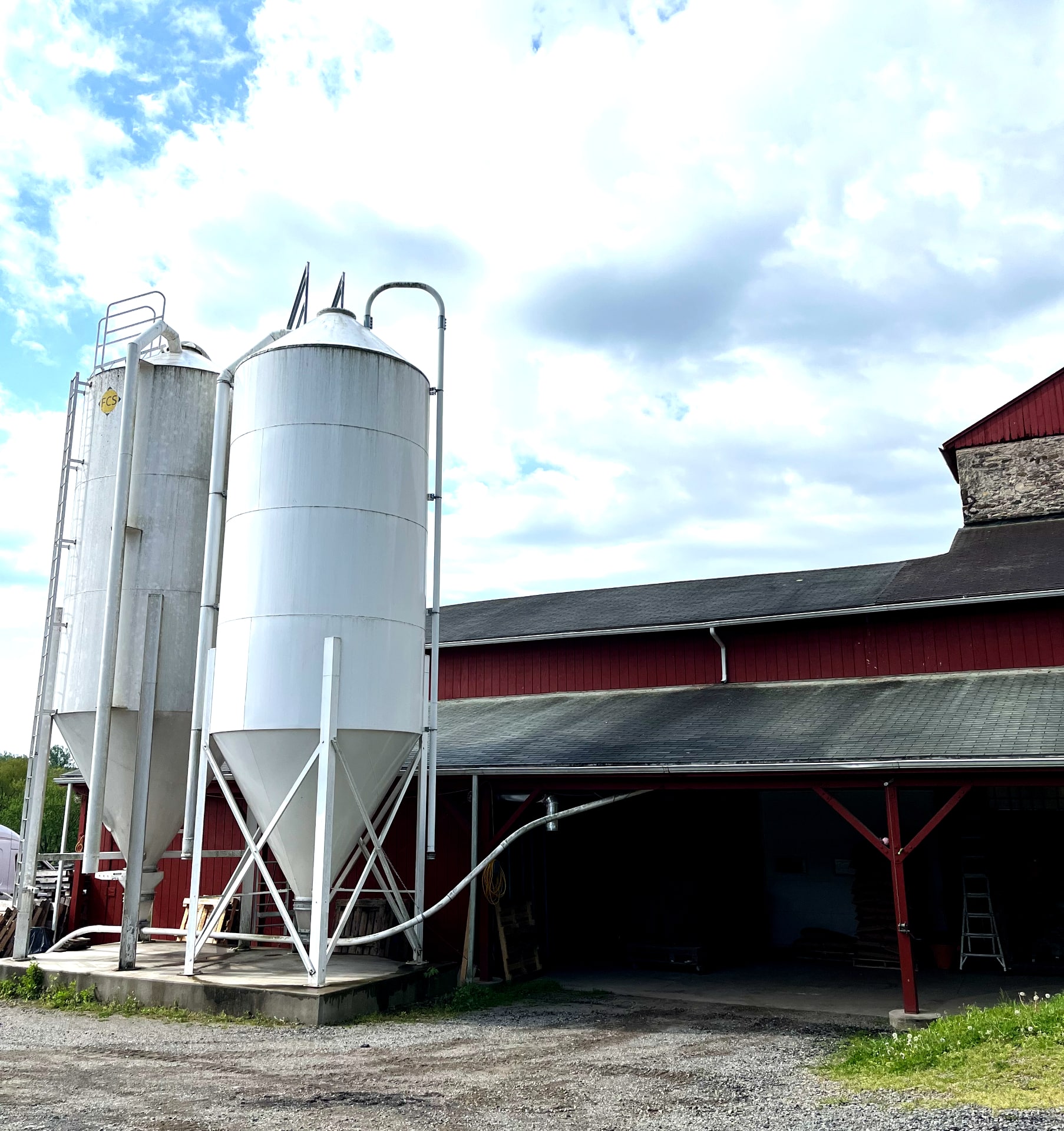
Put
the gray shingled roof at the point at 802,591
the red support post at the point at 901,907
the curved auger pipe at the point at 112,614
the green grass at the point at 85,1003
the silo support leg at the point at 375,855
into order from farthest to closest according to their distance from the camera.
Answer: the gray shingled roof at the point at 802,591 → the curved auger pipe at the point at 112,614 → the silo support leg at the point at 375,855 → the green grass at the point at 85,1003 → the red support post at the point at 901,907

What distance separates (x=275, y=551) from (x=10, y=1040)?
5.62 m

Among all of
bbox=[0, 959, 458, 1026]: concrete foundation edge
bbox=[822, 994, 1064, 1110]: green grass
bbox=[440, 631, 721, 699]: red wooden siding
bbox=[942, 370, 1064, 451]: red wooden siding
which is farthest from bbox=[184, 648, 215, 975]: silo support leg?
bbox=[942, 370, 1064, 451]: red wooden siding

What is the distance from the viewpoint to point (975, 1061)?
7.59 m

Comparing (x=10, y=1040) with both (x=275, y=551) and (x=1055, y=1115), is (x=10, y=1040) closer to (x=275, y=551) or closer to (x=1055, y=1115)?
(x=275, y=551)

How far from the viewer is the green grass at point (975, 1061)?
6836 millimetres

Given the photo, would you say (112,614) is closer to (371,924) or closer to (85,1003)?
(85,1003)

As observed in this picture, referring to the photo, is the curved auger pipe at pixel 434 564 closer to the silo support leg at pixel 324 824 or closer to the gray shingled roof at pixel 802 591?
the silo support leg at pixel 324 824

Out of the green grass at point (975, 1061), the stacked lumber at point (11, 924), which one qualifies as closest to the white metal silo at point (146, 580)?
the stacked lumber at point (11, 924)

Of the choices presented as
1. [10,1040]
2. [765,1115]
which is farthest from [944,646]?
[10,1040]

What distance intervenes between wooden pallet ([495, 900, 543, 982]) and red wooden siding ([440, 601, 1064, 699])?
4.75 meters

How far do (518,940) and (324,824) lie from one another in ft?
14.8

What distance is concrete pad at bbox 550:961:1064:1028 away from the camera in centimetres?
1162

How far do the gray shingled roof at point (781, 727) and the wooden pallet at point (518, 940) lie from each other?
2.31 metres

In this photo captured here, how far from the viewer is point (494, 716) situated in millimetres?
17141
